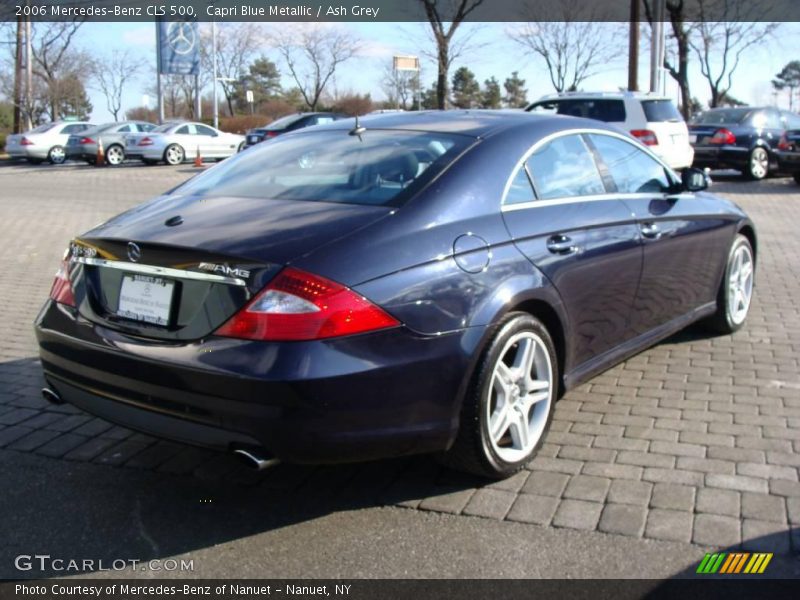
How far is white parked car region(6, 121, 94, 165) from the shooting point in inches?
1145

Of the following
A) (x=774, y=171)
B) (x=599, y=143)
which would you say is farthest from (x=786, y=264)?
(x=774, y=171)

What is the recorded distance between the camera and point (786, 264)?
8.97 m

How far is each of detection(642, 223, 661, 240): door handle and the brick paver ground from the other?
0.89 metres

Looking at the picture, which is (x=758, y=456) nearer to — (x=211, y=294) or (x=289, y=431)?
(x=289, y=431)

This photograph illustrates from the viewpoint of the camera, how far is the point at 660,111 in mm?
14695

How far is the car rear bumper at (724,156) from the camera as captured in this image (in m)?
18.2

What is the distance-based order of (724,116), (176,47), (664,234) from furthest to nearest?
1. (176,47)
2. (724,116)
3. (664,234)

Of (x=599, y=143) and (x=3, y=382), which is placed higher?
(x=599, y=143)

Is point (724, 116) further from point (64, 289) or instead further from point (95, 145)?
point (95, 145)

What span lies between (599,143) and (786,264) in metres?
5.22

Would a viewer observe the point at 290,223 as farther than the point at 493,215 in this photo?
No

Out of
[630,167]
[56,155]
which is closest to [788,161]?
→ [630,167]

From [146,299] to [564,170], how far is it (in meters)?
→ 2.18

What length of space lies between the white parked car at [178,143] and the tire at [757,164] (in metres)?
15.2
